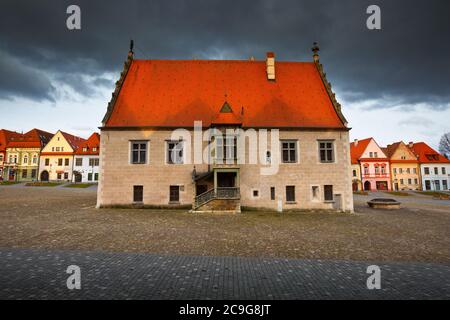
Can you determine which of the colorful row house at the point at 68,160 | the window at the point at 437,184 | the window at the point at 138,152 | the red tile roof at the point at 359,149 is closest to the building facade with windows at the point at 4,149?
the colorful row house at the point at 68,160

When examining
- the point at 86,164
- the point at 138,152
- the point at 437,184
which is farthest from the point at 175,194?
the point at 437,184

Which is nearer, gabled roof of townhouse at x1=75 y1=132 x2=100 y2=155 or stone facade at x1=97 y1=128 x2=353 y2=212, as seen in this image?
stone facade at x1=97 y1=128 x2=353 y2=212

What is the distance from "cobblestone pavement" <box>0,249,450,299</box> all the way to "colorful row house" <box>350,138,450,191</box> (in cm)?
5275

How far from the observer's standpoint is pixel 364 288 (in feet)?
18.5

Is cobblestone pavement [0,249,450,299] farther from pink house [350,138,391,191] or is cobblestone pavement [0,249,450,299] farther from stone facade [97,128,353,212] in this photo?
pink house [350,138,391,191]

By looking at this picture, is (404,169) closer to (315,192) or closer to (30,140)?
(315,192)

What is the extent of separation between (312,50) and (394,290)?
2529cm

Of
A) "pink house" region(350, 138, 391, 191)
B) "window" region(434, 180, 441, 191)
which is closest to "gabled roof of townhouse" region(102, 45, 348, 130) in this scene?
"pink house" region(350, 138, 391, 191)

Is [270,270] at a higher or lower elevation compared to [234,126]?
lower

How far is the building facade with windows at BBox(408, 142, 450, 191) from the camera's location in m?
55.9

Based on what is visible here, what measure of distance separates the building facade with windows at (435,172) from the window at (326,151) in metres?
49.0

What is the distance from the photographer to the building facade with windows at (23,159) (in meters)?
58.5
